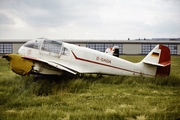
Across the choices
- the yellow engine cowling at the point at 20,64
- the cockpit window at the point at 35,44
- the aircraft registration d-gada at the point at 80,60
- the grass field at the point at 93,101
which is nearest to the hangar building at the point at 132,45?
the cockpit window at the point at 35,44

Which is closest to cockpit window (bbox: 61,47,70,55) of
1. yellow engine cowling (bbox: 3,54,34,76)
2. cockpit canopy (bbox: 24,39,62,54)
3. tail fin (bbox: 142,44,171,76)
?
cockpit canopy (bbox: 24,39,62,54)

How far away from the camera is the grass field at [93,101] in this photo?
4.66 meters

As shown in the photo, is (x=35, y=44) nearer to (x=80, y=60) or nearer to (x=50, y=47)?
(x=50, y=47)

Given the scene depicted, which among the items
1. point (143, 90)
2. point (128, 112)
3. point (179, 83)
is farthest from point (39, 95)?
point (179, 83)

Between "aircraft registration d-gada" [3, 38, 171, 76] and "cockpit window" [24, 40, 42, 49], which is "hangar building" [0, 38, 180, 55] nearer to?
"cockpit window" [24, 40, 42, 49]

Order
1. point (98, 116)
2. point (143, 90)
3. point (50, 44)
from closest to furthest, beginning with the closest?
1. point (98, 116)
2. point (143, 90)
3. point (50, 44)

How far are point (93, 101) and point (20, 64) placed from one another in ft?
11.8

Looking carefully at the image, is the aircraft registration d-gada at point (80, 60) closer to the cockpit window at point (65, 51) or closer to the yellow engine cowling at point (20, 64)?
the cockpit window at point (65, 51)

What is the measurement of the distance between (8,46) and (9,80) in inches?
1830

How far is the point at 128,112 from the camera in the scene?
488 centimetres

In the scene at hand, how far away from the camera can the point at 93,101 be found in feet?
19.7

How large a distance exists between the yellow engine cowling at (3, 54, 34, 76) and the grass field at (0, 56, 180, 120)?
42 centimetres

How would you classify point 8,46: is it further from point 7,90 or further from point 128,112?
point 128,112

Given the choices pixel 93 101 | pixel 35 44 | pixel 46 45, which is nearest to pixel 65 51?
pixel 46 45
